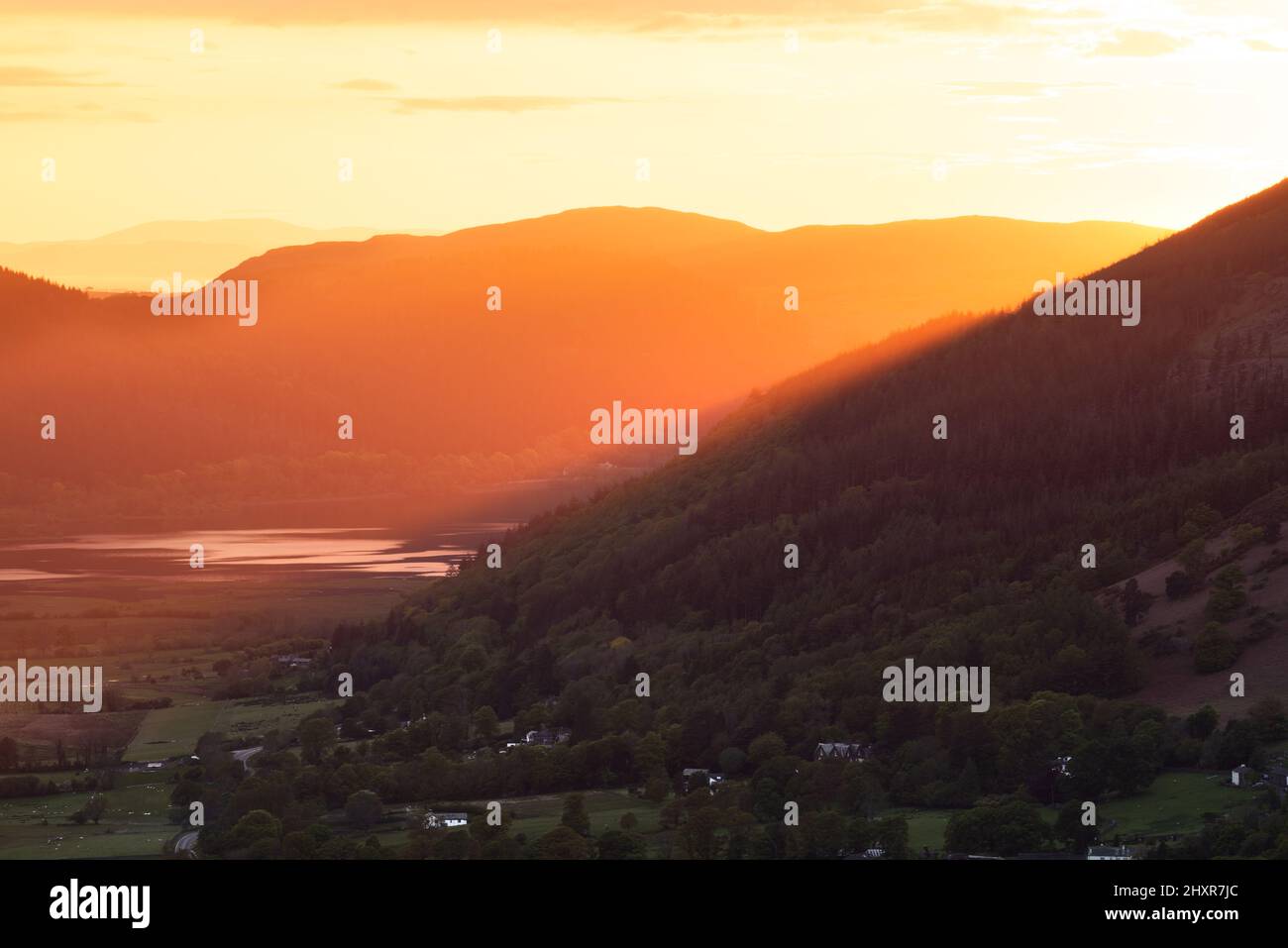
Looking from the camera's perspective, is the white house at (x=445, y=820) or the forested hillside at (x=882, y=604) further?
the forested hillside at (x=882, y=604)

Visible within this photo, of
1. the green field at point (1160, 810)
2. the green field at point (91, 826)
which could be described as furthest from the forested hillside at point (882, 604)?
the green field at point (91, 826)

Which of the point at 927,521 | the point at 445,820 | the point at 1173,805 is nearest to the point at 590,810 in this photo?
the point at 445,820

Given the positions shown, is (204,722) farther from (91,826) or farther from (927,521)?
(927,521)

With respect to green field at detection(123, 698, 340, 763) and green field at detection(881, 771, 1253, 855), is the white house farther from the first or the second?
green field at detection(123, 698, 340, 763)

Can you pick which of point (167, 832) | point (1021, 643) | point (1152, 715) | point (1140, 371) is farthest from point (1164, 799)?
point (1140, 371)

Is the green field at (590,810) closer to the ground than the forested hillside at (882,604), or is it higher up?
closer to the ground

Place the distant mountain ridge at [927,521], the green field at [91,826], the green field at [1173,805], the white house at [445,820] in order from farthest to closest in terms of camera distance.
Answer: the distant mountain ridge at [927,521] → the green field at [91,826] → the white house at [445,820] → the green field at [1173,805]

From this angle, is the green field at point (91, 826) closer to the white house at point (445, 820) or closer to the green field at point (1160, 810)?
the white house at point (445, 820)
